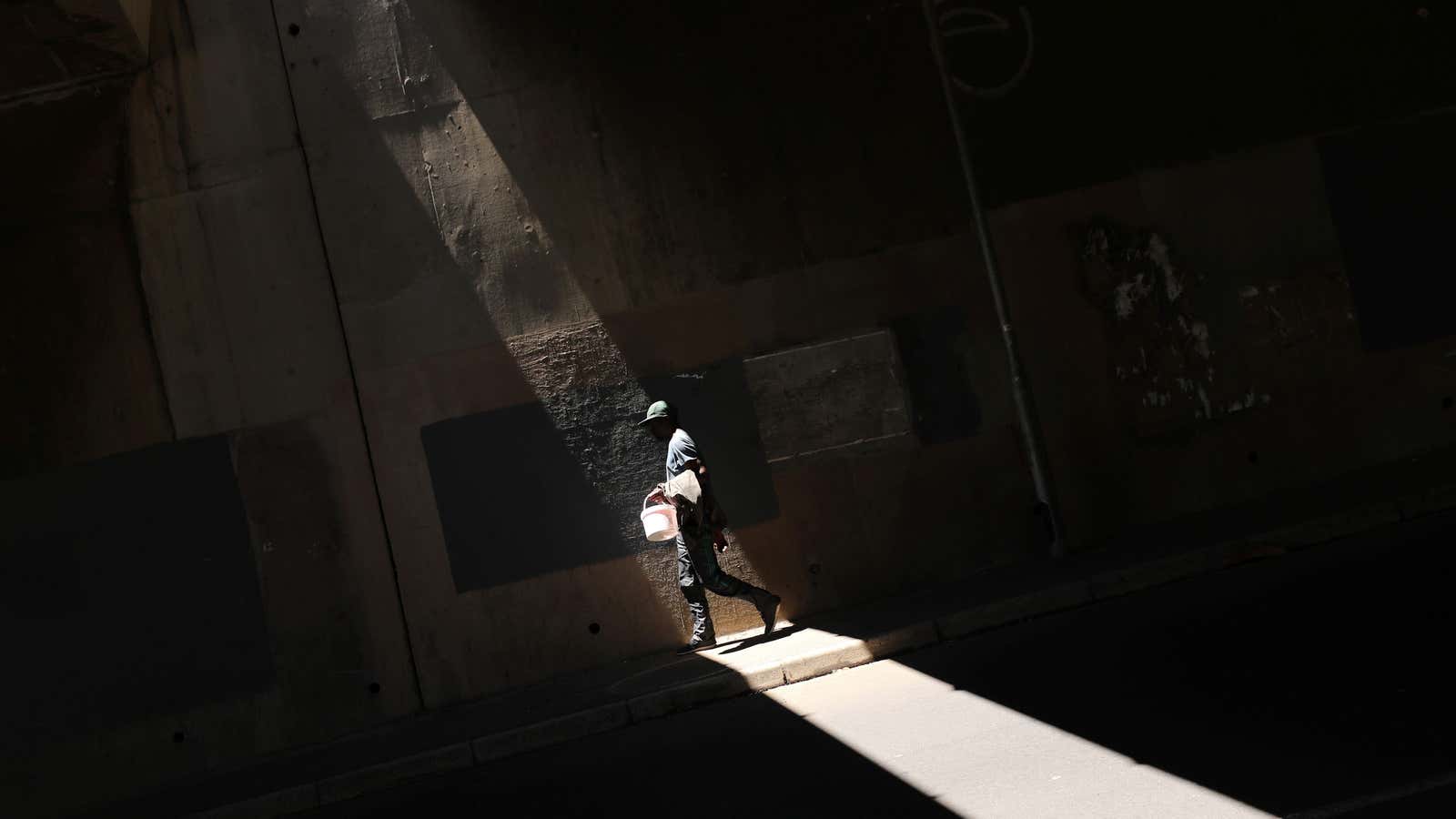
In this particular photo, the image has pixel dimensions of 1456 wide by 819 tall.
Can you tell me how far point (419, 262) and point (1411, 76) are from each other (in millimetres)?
8697

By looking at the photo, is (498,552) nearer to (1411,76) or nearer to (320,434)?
(320,434)

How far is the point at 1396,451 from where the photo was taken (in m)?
10.6

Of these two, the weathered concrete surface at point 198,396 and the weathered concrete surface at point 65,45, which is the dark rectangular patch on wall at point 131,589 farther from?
the weathered concrete surface at point 65,45

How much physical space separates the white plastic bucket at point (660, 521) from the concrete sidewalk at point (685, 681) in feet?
3.21

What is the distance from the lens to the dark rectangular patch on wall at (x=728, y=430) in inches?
404

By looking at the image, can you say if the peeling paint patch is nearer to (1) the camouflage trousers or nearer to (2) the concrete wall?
(2) the concrete wall

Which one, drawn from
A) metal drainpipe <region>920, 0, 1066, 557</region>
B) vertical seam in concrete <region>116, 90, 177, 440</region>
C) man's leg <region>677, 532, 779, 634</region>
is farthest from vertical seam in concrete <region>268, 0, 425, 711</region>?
metal drainpipe <region>920, 0, 1066, 557</region>

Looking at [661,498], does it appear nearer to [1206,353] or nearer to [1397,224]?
[1206,353]

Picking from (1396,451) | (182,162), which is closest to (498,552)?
(182,162)

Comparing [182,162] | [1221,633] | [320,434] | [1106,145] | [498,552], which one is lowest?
[1221,633]

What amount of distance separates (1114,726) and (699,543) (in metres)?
4.34

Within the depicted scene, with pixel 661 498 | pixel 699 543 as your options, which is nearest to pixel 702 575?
pixel 699 543

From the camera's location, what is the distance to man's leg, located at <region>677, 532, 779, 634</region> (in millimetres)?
9516

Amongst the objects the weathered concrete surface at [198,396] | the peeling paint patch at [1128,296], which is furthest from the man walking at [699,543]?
the peeling paint patch at [1128,296]
